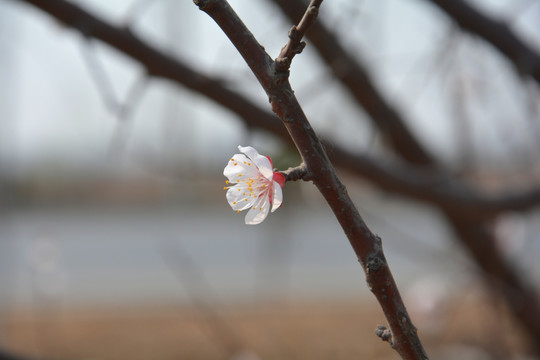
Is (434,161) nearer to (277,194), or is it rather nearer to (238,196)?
(238,196)

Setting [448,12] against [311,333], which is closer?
[448,12]

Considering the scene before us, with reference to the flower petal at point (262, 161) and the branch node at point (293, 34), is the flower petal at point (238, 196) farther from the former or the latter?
the branch node at point (293, 34)

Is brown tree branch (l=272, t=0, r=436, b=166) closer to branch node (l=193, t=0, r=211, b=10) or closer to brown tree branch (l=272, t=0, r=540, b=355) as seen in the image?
brown tree branch (l=272, t=0, r=540, b=355)

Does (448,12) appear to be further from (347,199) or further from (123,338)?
(123,338)

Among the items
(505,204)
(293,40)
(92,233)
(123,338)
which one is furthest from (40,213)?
(293,40)

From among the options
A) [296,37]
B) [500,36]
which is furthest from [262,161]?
[500,36]

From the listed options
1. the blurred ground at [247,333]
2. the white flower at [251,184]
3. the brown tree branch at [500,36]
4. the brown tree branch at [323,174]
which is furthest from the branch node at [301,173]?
the blurred ground at [247,333]

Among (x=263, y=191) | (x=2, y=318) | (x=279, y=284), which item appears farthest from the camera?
(x=279, y=284)
